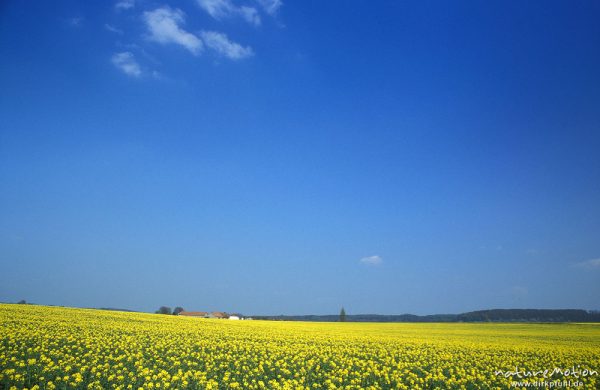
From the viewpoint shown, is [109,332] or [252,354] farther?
[109,332]

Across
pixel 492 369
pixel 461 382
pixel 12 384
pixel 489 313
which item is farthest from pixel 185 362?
pixel 489 313

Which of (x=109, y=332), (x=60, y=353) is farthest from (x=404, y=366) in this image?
(x=109, y=332)

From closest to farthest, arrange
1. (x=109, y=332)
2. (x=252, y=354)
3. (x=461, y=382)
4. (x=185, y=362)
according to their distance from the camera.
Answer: (x=461, y=382) → (x=185, y=362) → (x=252, y=354) → (x=109, y=332)

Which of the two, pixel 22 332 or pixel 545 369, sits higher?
pixel 22 332

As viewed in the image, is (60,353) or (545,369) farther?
(545,369)

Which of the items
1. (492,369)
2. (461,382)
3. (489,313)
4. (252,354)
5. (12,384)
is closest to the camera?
(12,384)

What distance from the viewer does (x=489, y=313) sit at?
425 feet

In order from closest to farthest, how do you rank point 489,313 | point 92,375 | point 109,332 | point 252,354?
point 92,375, point 252,354, point 109,332, point 489,313

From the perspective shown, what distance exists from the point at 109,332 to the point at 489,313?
139m

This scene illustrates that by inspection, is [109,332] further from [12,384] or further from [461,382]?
[461,382]

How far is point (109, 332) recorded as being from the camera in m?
22.2

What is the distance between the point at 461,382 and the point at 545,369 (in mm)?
6090

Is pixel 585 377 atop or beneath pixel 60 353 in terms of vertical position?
beneath

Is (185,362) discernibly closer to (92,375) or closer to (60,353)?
(92,375)
